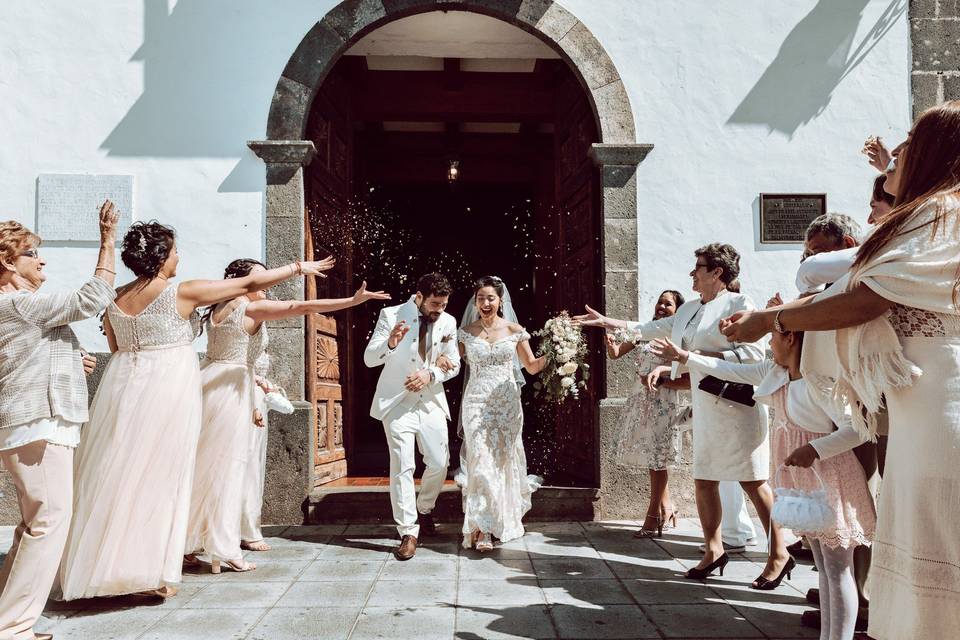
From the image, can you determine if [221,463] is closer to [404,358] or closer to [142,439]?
[142,439]

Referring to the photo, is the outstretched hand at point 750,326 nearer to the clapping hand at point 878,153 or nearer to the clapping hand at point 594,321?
the clapping hand at point 878,153

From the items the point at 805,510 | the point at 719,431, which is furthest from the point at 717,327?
the point at 805,510

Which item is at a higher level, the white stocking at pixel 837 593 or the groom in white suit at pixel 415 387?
the groom in white suit at pixel 415 387

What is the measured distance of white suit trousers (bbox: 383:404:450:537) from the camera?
18.1 feet

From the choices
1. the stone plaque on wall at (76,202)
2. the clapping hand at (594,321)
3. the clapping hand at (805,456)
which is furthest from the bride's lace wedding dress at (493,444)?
the stone plaque on wall at (76,202)

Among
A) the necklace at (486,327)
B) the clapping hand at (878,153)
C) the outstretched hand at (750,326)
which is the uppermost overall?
the clapping hand at (878,153)

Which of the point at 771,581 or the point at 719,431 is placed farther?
the point at 719,431

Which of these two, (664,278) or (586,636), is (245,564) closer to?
(586,636)

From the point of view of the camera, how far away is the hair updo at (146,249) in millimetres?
4148

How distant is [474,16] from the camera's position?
7676 millimetres

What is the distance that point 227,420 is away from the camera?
511 centimetres

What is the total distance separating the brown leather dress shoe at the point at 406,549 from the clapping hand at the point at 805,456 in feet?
9.63

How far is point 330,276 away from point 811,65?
4.83 meters

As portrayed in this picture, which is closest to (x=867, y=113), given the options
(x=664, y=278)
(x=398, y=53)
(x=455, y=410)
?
(x=664, y=278)
